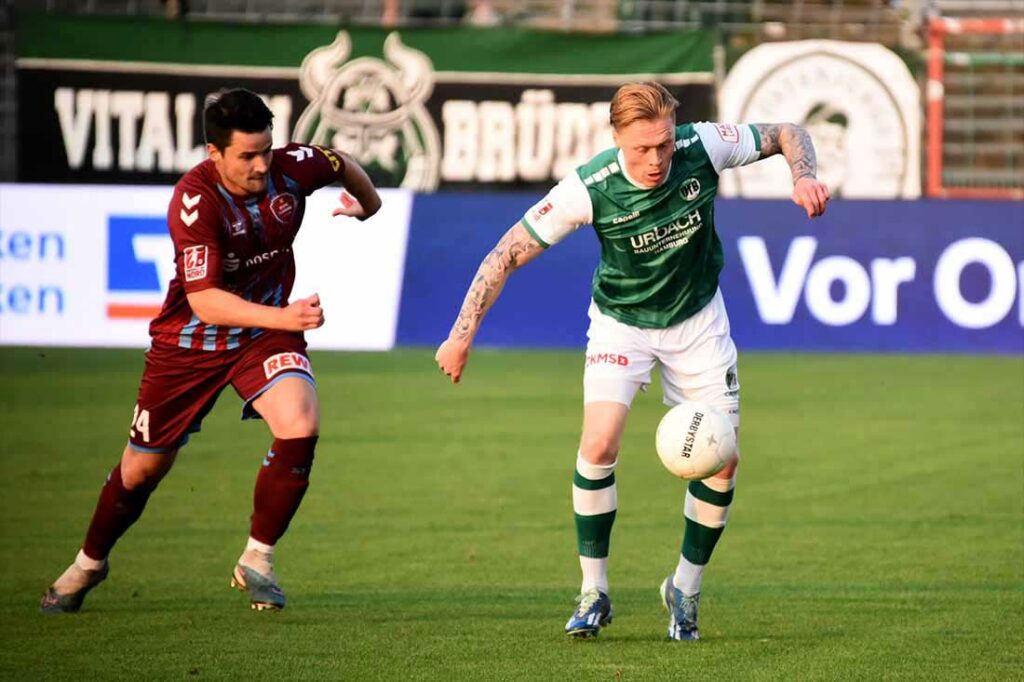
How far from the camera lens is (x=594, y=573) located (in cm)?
723

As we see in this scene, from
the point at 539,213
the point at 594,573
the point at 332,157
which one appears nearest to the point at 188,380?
the point at 332,157

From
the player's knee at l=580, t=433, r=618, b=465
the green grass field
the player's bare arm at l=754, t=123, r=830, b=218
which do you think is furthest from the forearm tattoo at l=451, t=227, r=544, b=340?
the green grass field

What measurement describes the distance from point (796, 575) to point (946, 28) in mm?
11955

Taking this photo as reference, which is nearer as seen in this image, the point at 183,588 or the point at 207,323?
the point at 207,323

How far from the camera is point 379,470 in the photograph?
11.6m

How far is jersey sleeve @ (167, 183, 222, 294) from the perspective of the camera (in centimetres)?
719

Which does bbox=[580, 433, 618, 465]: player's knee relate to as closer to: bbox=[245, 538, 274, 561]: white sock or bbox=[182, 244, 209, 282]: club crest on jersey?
bbox=[245, 538, 274, 561]: white sock

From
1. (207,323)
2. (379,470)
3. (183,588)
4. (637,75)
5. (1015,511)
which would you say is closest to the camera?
(207,323)

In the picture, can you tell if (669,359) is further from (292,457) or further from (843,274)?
(843,274)

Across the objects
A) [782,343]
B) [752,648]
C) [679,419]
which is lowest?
[782,343]

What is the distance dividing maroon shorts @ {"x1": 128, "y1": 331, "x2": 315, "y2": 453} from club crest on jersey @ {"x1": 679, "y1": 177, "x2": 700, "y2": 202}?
171 centimetres

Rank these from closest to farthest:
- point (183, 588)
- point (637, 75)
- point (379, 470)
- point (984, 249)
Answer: point (183, 588)
point (379, 470)
point (984, 249)
point (637, 75)

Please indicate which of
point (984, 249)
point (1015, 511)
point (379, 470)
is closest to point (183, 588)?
point (379, 470)

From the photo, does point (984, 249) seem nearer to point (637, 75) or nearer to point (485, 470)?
point (637, 75)
